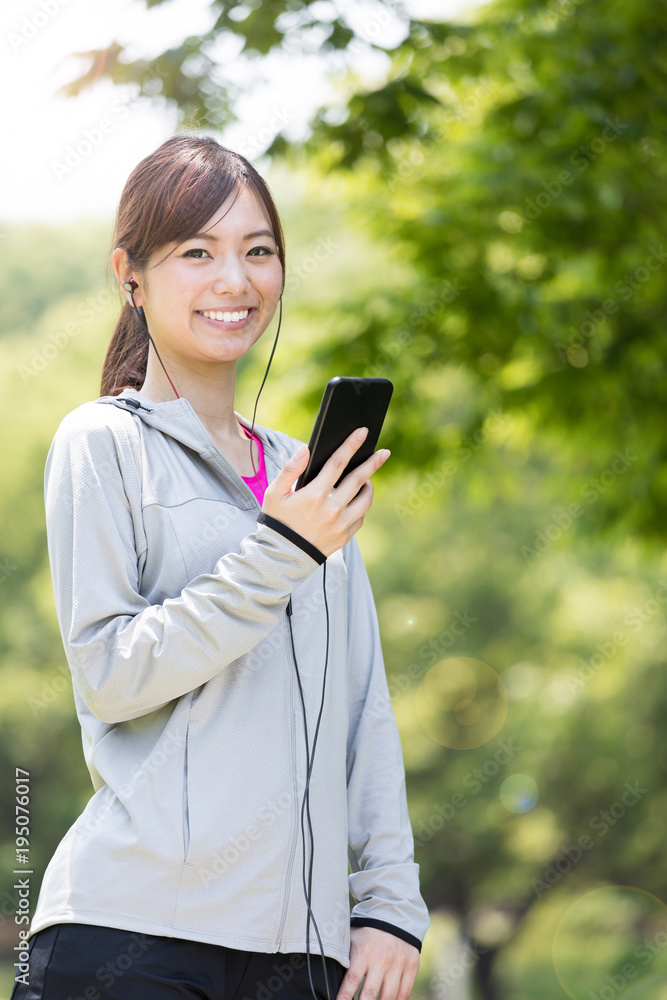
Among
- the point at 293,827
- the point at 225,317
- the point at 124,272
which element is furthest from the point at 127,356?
the point at 293,827

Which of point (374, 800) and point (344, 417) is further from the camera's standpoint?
point (374, 800)

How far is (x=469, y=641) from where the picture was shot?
15.0 metres

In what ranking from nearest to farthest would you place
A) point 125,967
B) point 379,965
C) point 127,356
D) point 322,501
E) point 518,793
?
1. point 125,967
2. point 322,501
3. point 379,965
4. point 127,356
5. point 518,793

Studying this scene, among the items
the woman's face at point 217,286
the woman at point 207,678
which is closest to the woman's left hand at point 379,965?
the woman at point 207,678

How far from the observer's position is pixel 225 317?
165 cm

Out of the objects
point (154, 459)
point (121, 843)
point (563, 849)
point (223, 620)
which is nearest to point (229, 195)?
A: point (154, 459)

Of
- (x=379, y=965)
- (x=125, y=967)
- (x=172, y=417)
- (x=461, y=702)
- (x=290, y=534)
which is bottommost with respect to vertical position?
(x=461, y=702)

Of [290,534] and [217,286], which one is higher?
[217,286]

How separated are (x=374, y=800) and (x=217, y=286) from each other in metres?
0.92

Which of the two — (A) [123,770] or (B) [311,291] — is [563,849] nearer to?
(B) [311,291]

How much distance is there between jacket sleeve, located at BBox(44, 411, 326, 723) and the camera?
136 centimetres

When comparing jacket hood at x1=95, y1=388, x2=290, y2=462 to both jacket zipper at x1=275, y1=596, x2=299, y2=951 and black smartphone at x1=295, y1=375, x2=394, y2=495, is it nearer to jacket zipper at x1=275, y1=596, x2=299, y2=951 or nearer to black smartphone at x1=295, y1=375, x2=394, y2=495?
black smartphone at x1=295, y1=375, x2=394, y2=495

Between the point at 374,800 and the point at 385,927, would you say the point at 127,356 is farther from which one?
the point at 385,927

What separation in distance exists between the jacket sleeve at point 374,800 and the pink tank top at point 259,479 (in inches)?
9.0
